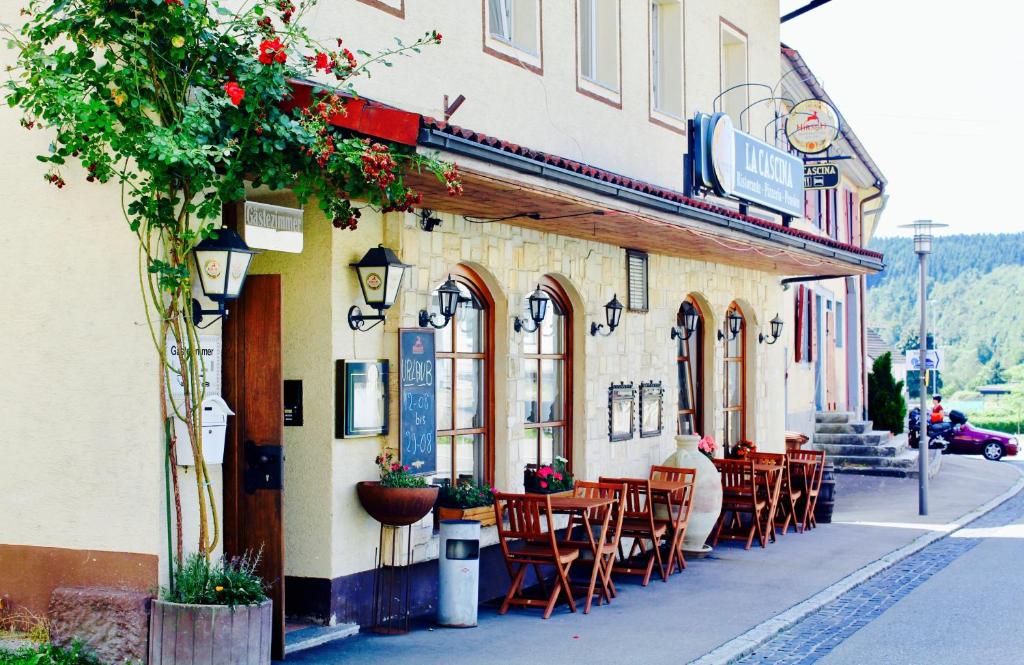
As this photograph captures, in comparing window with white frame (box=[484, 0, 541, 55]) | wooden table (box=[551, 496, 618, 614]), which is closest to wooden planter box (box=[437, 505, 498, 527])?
wooden table (box=[551, 496, 618, 614])

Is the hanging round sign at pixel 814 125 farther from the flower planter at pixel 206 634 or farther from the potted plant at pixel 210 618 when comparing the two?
the flower planter at pixel 206 634

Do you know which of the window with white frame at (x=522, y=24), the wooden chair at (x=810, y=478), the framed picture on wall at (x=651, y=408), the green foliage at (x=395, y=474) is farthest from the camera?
the wooden chair at (x=810, y=478)

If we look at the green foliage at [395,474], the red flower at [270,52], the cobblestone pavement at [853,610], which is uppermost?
the red flower at [270,52]

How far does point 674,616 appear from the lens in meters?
8.92

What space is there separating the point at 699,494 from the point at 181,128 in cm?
→ 715

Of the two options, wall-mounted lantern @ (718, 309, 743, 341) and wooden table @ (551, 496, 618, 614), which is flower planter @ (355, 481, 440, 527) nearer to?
wooden table @ (551, 496, 618, 614)

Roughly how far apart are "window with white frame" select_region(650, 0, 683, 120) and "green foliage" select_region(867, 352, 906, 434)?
1643 cm

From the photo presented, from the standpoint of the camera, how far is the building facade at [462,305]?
6523mm

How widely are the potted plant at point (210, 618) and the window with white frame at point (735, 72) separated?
9.85 meters

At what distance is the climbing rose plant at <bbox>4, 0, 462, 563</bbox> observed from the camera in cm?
591

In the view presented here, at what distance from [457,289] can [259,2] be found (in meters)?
2.58

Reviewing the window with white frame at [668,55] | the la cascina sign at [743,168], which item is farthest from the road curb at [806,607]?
the window with white frame at [668,55]

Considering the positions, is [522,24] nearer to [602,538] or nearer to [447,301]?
[447,301]

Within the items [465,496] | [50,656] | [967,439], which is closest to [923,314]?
[465,496]
